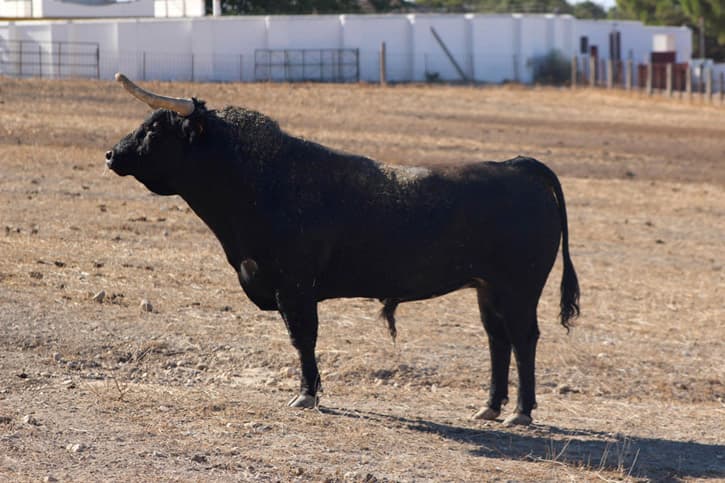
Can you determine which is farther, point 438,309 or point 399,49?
point 399,49

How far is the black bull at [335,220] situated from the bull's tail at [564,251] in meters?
0.22

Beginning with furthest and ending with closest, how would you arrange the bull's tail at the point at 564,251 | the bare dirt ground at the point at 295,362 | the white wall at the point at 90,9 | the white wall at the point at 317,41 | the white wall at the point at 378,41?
the white wall at the point at 378,41
the white wall at the point at 90,9
the white wall at the point at 317,41
the bull's tail at the point at 564,251
the bare dirt ground at the point at 295,362

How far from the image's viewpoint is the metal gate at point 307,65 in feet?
187

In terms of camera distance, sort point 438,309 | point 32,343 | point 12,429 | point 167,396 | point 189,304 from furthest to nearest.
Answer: point 438,309 < point 189,304 < point 32,343 < point 167,396 < point 12,429

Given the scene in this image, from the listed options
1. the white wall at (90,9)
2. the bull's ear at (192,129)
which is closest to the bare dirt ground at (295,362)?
the bull's ear at (192,129)

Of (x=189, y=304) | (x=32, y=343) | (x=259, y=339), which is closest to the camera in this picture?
(x=32, y=343)

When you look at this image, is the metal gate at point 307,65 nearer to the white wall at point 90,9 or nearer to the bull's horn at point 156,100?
the white wall at point 90,9

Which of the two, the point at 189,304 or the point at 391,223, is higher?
the point at 391,223

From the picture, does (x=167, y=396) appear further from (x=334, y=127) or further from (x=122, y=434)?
(x=334, y=127)

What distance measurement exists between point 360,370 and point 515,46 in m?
56.3

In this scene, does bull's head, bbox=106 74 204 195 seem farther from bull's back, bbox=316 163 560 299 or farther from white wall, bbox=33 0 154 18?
white wall, bbox=33 0 154 18

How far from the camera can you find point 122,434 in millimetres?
8125

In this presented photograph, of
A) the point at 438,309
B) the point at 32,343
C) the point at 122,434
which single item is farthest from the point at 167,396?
the point at 438,309

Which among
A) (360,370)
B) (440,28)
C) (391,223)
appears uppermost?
(440,28)
